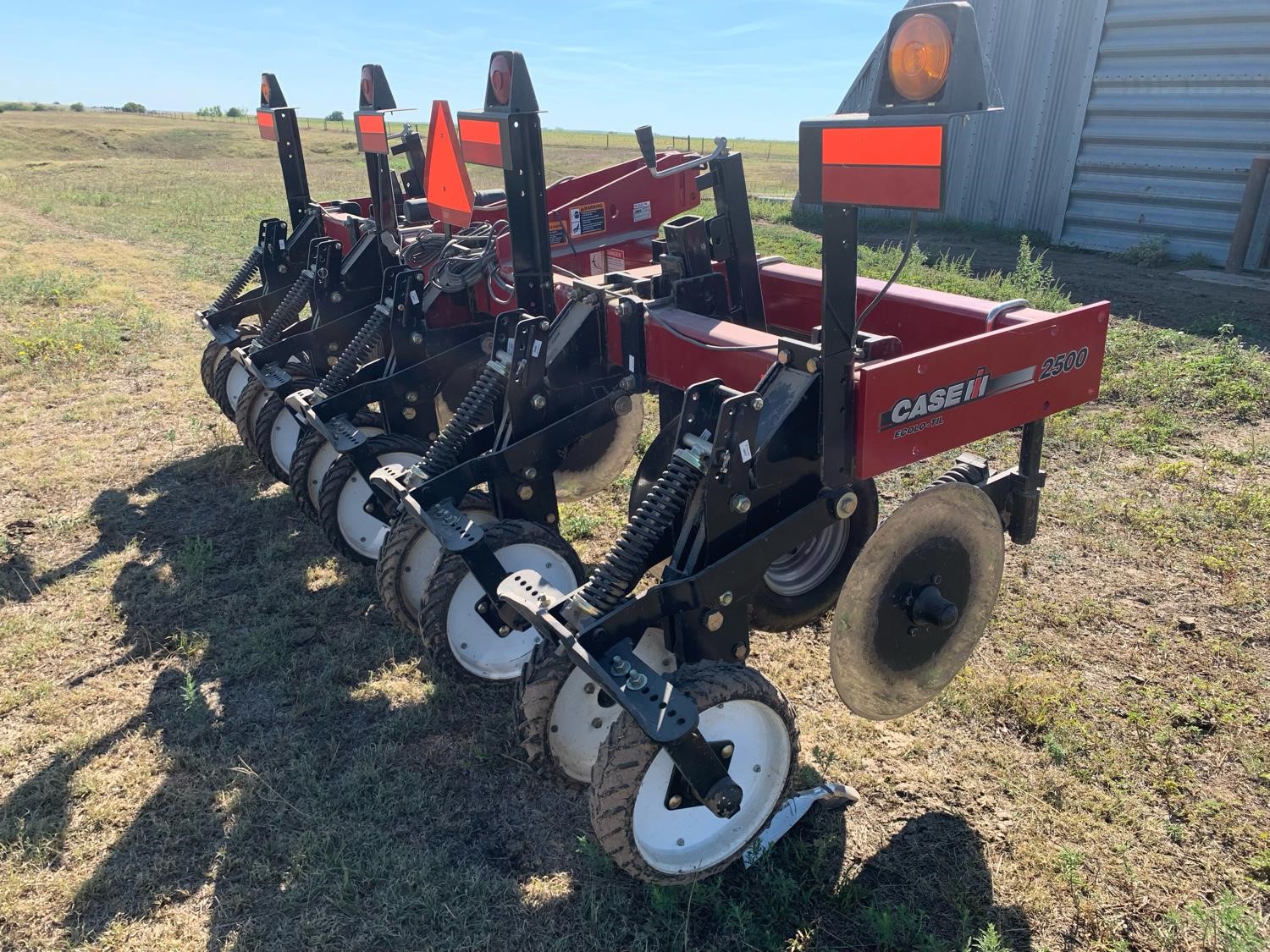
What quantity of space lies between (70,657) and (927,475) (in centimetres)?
475

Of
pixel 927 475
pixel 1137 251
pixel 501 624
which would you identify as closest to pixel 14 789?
pixel 501 624

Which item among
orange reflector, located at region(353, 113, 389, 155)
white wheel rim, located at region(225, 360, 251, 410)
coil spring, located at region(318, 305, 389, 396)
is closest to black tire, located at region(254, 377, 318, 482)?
coil spring, located at region(318, 305, 389, 396)

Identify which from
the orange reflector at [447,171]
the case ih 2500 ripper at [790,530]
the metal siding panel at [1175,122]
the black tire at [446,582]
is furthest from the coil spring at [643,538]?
the metal siding panel at [1175,122]

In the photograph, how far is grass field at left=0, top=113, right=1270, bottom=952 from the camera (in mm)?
2766

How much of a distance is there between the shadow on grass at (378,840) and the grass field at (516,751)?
0.01 metres

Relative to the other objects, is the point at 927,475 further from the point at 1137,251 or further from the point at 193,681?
the point at 1137,251

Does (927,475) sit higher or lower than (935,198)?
lower

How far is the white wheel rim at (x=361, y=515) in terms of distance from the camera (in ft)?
15.0

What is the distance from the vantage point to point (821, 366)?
2.61m

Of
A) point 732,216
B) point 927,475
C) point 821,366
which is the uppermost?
point 732,216

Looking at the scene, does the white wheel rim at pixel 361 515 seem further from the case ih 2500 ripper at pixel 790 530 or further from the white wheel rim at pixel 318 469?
the case ih 2500 ripper at pixel 790 530

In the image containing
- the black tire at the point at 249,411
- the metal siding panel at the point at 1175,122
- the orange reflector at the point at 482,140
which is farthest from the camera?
the metal siding panel at the point at 1175,122

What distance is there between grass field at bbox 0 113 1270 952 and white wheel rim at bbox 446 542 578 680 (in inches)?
4.2

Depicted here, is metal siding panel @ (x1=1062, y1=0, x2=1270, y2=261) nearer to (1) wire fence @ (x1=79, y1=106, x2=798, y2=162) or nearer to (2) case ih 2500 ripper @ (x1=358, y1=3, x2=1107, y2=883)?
(2) case ih 2500 ripper @ (x1=358, y1=3, x2=1107, y2=883)
